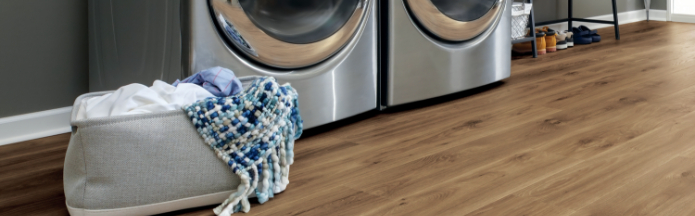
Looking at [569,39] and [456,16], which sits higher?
[456,16]

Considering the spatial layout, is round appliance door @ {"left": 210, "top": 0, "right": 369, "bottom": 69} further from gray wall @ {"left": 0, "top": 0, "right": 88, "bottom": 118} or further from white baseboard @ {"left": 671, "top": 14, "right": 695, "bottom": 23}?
white baseboard @ {"left": 671, "top": 14, "right": 695, "bottom": 23}

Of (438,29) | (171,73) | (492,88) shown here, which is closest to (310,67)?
(171,73)

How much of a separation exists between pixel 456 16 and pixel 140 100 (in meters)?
1.10

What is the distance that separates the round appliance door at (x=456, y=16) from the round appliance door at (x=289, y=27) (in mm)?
216

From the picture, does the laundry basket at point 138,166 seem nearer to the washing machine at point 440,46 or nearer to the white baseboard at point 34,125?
the white baseboard at point 34,125

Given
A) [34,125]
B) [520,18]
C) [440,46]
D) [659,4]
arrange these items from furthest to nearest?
1. [659,4]
2. [520,18]
3. [440,46]
4. [34,125]

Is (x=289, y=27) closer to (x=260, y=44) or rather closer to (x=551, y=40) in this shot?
(x=260, y=44)

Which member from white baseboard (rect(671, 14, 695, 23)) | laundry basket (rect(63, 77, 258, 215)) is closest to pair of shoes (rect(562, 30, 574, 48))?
white baseboard (rect(671, 14, 695, 23))

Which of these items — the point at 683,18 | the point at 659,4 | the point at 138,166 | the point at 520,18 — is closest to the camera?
the point at 138,166

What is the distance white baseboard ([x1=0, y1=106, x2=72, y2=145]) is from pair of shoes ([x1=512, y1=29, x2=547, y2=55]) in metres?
1.98

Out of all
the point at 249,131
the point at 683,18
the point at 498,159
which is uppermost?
the point at 683,18

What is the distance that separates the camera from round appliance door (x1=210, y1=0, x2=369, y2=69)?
4.36 ft

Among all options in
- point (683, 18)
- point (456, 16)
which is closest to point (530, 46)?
point (456, 16)

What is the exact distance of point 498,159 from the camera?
50.9 inches
